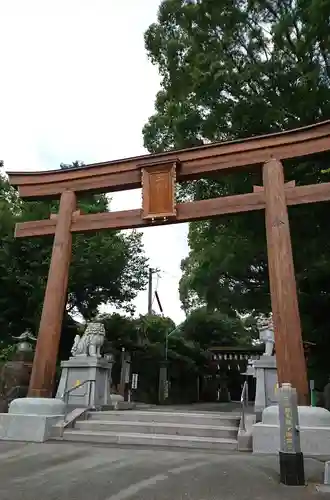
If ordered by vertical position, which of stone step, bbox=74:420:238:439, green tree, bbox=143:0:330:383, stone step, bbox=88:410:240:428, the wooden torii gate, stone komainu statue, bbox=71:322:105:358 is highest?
green tree, bbox=143:0:330:383

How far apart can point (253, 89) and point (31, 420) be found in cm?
1043

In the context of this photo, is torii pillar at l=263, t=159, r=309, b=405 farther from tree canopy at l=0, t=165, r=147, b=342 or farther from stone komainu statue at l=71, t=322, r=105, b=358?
tree canopy at l=0, t=165, r=147, b=342

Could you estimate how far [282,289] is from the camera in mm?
8297

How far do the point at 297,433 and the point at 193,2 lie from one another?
12388 millimetres

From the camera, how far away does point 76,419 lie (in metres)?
9.50

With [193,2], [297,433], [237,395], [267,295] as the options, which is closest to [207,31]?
[193,2]

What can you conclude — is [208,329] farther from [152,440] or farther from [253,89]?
[152,440]

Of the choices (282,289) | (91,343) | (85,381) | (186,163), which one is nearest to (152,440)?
(85,381)

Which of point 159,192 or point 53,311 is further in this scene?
point 159,192

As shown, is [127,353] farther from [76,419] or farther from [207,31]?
[207,31]

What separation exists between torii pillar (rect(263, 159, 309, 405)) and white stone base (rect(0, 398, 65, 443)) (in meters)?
4.58

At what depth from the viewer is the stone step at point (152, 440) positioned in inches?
307

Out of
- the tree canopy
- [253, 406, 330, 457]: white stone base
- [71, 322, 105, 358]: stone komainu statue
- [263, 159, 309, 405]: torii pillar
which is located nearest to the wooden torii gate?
[263, 159, 309, 405]: torii pillar

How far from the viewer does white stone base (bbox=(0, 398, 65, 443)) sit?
8.44 metres
